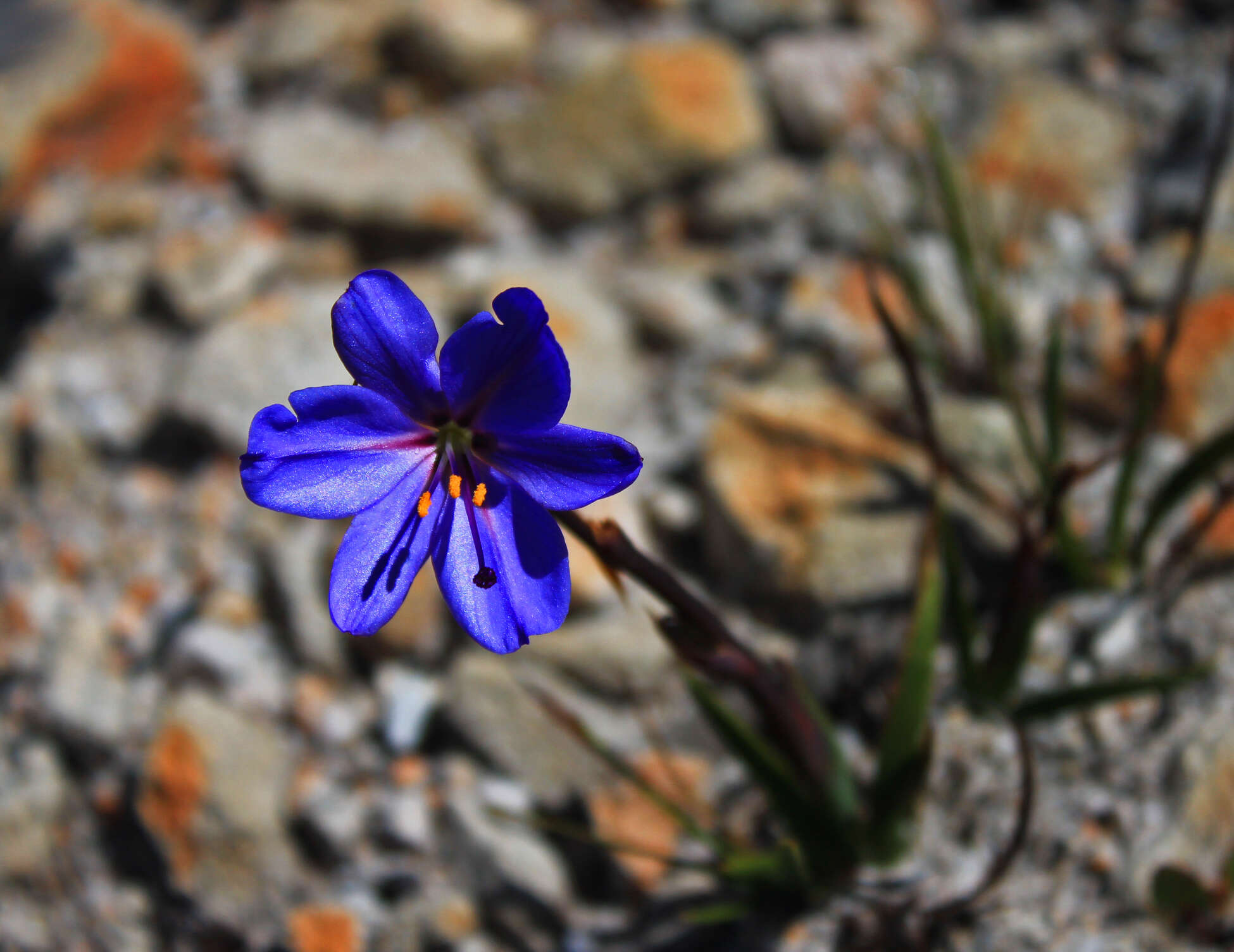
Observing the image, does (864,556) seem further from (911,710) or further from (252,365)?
(252,365)

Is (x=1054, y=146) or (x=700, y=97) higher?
(x=700, y=97)

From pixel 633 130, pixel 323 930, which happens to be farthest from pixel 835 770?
pixel 633 130

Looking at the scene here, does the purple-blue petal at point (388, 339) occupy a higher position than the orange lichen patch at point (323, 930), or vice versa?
the purple-blue petal at point (388, 339)

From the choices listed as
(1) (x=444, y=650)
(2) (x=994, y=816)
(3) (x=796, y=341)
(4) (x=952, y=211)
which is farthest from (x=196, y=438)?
(2) (x=994, y=816)

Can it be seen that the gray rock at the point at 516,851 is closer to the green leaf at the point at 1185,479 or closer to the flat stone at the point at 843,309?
the green leaf at the point at 1185,479

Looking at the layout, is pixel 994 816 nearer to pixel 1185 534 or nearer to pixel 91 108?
pixel 1185 534

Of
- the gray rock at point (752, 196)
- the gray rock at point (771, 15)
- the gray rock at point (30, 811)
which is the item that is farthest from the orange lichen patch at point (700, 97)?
the gray rock at point (30, 811)
